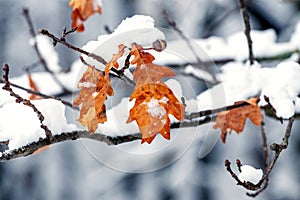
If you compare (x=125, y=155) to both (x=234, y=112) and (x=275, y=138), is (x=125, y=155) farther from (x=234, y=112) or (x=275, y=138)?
(x=234, y=112)

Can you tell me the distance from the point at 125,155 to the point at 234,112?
12.3 ft

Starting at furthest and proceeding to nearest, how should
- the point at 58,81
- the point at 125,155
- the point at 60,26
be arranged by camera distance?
1. the point at 60,26
2. the point at 125,155
3. the point at 58,81

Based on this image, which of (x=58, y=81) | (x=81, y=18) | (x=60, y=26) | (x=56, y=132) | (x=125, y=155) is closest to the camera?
(x=56, y=132)

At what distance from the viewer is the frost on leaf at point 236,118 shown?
5.75ft

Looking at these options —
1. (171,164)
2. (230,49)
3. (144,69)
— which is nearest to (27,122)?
(144,69)

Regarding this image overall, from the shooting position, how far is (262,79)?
178cm

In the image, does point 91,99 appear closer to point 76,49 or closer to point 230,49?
point 76,49

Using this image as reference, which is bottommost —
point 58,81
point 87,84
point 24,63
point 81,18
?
point 87,84

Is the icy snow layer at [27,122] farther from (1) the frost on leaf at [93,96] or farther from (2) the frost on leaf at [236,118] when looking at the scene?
(2) the frost on leaf at [236,118]

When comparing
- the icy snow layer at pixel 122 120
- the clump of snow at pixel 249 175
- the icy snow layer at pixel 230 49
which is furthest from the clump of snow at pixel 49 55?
the clump of snow at pixel 249 175

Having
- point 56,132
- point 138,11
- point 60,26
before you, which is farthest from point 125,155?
point 56,132

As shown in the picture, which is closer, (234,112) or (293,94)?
(293,94)

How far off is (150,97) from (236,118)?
57cm

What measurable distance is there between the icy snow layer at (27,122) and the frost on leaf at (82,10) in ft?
1.00
